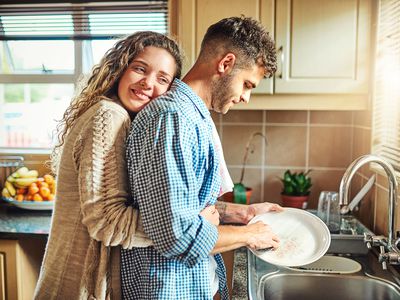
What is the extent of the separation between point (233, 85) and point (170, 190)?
417mm

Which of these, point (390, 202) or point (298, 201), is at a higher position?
point (390, 202)

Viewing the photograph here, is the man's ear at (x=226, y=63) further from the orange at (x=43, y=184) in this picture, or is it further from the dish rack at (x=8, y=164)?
the dish rack at (x=8, y=164)

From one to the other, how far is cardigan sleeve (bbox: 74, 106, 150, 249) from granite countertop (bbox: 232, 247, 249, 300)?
1.21 ft

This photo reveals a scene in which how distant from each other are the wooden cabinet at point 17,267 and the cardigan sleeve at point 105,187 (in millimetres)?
897

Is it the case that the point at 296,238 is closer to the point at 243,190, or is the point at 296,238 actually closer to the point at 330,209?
the point at 330,209

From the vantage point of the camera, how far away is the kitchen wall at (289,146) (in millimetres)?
2283

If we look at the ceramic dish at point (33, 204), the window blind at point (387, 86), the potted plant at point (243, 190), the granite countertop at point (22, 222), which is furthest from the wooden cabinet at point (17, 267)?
the window blind at point (387, 86)

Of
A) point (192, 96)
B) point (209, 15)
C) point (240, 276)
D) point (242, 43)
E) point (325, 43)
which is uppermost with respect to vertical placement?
point (209, 15)

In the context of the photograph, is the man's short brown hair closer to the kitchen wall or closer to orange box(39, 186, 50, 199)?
the kitchen wall

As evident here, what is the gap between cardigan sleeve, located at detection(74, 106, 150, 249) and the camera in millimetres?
1084

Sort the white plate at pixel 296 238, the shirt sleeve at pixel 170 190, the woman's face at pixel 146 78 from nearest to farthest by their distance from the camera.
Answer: the shirt sleeve at pixel 170 190, the woman's face at pixel 146 78, the white plate at pixel 296 238

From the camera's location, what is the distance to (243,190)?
2.15 m

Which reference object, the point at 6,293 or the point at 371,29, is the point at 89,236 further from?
the point at 371,29

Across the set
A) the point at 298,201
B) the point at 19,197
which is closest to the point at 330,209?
the point at 298,201
